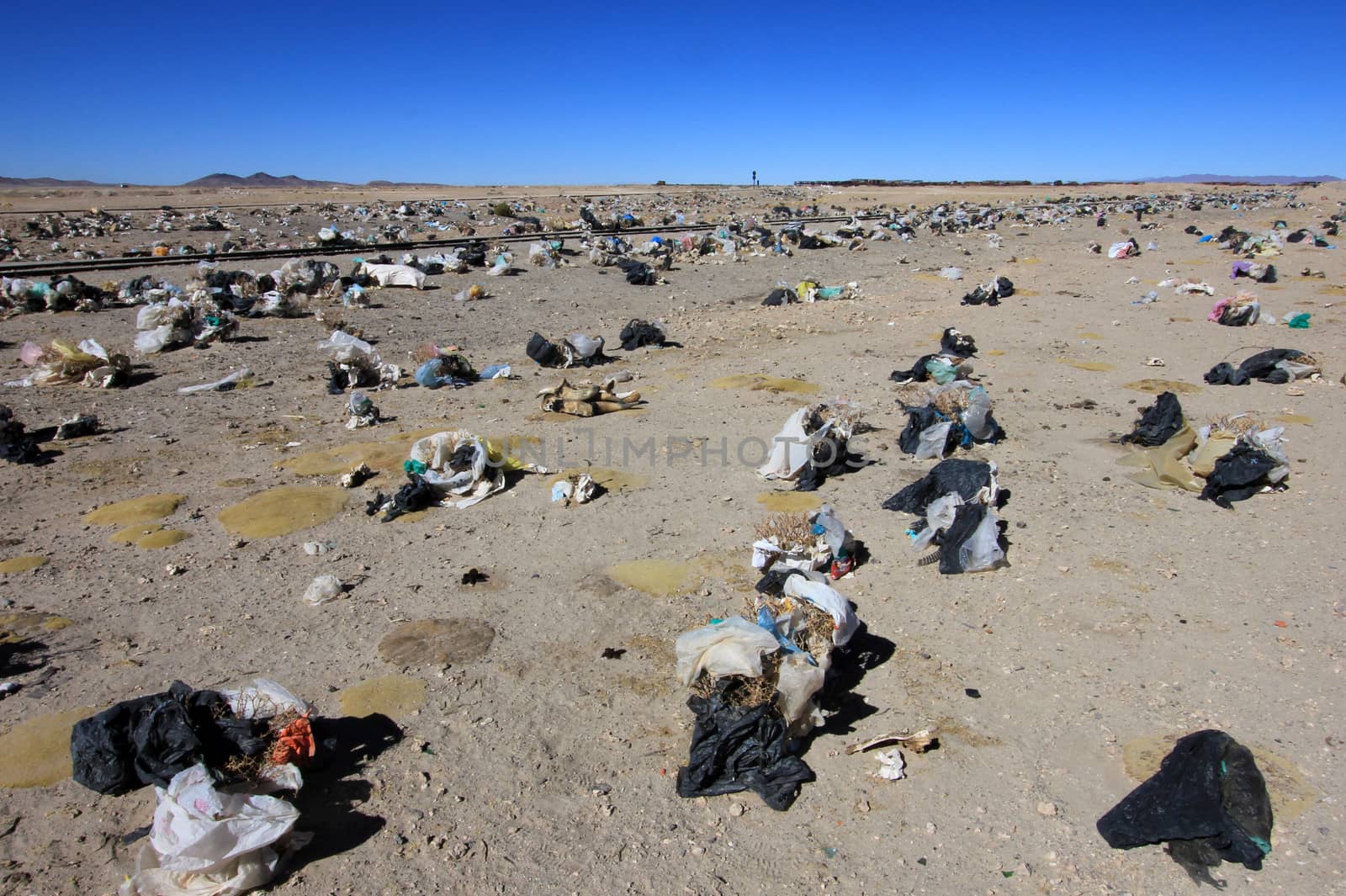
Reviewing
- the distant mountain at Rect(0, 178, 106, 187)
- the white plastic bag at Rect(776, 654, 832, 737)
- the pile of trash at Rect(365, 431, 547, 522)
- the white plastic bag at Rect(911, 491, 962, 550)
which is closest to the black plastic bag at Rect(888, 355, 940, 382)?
the white plastic bag at Rect(911, 491, 962, 550)

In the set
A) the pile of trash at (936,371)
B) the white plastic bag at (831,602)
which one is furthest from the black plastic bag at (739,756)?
the pile of trash at (936,371)

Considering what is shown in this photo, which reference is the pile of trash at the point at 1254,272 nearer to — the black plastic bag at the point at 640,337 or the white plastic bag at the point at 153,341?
the black plastic bag at the point at 640,337

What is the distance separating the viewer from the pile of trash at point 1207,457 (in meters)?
6.30

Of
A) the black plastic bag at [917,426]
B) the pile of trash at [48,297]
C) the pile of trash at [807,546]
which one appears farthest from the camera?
the pile of trash at [48,297]

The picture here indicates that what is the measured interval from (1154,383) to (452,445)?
28.2 feet

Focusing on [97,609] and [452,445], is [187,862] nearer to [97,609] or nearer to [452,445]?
[97,609]

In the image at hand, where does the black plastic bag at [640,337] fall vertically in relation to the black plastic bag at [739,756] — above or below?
above

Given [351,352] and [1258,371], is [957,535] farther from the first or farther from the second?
[351,352]

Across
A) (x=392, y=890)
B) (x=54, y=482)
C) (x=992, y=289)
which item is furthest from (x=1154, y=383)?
(x=54, y=482)

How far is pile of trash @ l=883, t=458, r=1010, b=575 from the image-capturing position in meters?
5.41

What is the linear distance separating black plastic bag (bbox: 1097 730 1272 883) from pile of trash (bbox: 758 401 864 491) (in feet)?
12.8

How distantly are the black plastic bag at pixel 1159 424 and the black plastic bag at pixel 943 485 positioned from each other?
2.29 meters

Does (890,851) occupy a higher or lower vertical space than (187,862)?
lower

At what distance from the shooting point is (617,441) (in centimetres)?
823
